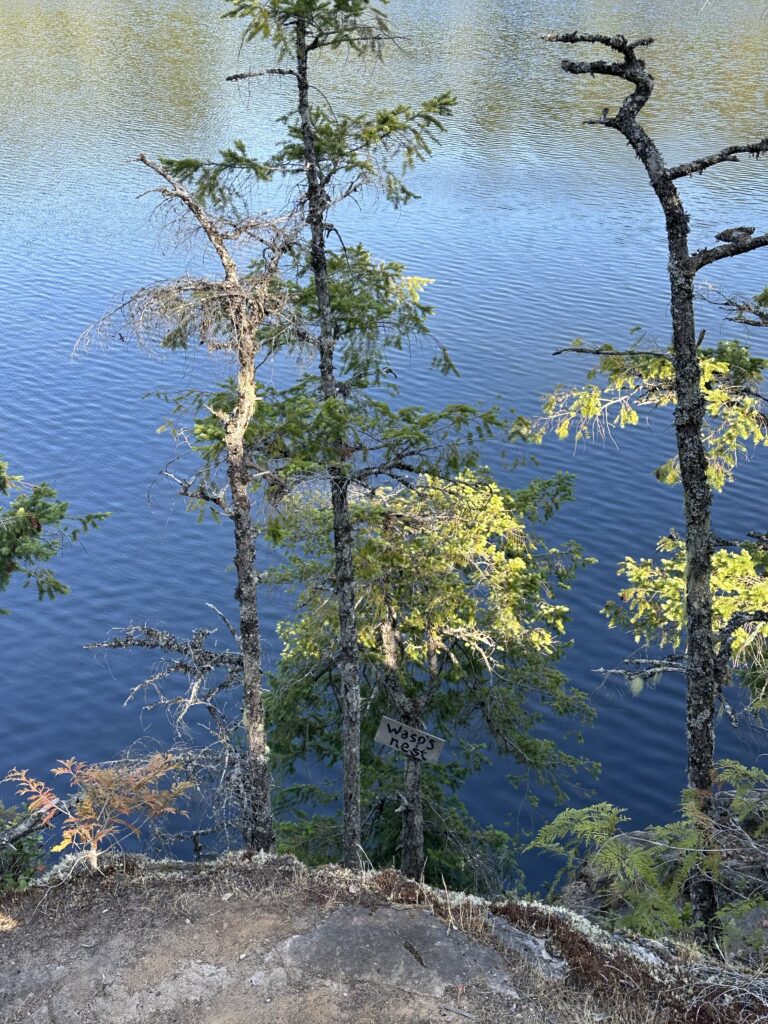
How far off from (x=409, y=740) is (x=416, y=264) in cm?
3103

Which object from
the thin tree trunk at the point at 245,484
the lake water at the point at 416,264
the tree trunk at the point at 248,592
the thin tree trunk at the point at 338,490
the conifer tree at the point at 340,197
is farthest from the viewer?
the lake water at the point at 416,264

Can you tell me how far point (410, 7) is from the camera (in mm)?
83500

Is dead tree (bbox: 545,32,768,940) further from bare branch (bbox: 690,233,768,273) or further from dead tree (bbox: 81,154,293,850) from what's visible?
dead tree (bbox: 81,154,293,850)

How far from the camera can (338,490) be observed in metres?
12.7

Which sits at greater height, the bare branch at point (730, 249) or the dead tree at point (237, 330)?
the bare branch at point (730, 249)

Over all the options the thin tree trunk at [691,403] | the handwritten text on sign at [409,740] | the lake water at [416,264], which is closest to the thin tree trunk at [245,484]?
the handwritten text on sign at [409,740]

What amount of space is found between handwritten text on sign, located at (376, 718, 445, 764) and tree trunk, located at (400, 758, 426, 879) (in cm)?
250

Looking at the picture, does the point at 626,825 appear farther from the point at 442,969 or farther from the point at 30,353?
the point at 30,353

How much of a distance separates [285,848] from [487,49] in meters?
66.5

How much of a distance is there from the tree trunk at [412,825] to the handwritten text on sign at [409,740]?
8.20 ft

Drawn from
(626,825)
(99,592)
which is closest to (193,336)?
(626,825)

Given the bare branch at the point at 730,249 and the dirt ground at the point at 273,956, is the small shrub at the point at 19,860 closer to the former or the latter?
the dirt ground at the point at 273,956

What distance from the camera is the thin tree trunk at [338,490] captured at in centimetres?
1208

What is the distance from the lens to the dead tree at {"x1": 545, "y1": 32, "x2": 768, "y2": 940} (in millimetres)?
9930
